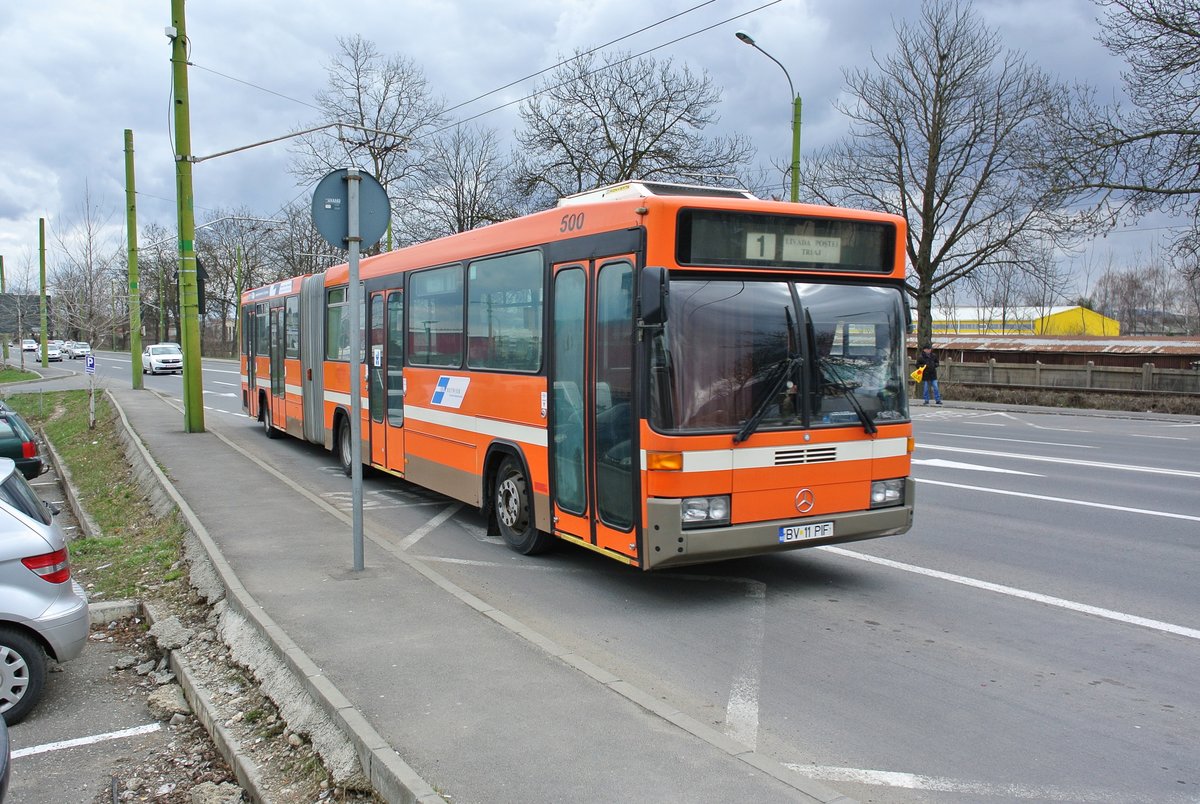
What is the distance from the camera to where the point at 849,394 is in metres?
7.12

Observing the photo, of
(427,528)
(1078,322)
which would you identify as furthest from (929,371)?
(1078,322)

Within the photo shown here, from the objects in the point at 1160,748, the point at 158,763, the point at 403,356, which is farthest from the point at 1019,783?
the point at 403,356

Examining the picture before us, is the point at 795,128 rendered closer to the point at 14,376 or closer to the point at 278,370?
the point at 278,370

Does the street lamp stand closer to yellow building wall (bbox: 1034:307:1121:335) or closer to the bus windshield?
the bus windshield

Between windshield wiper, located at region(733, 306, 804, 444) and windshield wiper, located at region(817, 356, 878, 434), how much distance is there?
32 cm

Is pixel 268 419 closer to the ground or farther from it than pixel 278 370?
closer to the ground

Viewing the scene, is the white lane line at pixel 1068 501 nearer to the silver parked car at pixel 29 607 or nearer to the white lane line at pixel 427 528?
the white lane line at pixel 427 528

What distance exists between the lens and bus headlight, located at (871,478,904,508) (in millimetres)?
7301

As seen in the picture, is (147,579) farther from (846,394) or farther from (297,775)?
(846,394)

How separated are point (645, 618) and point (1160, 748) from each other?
3.24 metres

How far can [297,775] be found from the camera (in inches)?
174

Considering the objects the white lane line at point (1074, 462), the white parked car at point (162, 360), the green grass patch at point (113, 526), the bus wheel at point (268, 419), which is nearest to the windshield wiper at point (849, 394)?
the green grass patch at point (113, 526)

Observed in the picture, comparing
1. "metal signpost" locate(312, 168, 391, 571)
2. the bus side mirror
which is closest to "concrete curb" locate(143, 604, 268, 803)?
"metal signpost" locate(312, 168, 391, 571)

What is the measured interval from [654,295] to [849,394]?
6.39ft
